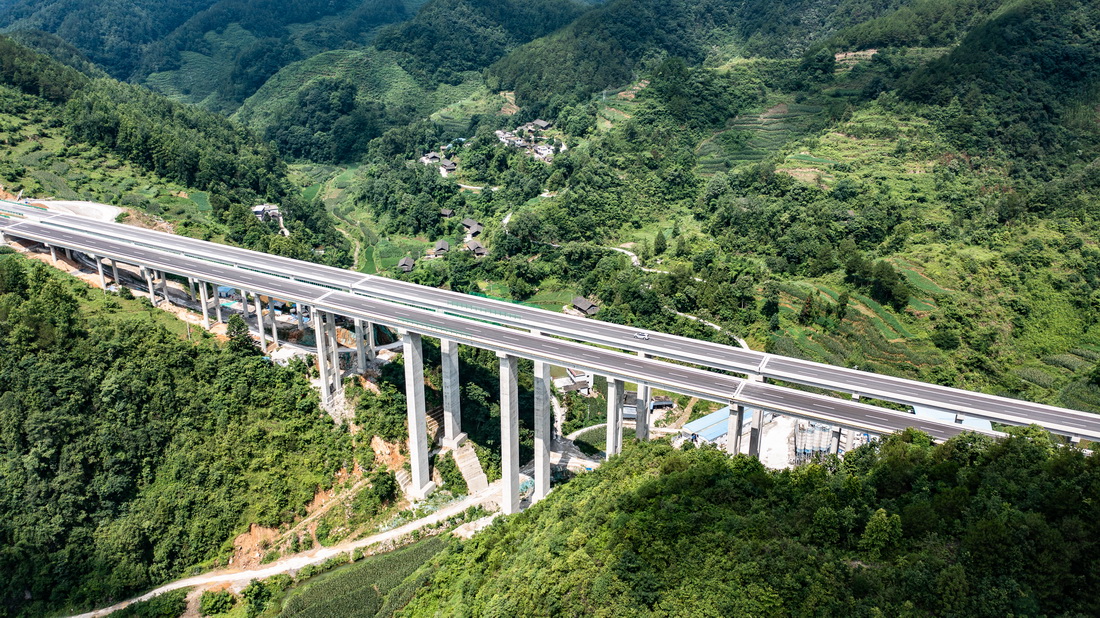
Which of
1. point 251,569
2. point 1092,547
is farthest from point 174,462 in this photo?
point 1092,547

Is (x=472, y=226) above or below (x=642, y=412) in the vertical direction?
above

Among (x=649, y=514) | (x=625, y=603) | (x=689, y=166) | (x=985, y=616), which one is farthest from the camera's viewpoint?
(x=689, y=166)

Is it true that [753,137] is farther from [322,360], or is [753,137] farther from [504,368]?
[322,360]

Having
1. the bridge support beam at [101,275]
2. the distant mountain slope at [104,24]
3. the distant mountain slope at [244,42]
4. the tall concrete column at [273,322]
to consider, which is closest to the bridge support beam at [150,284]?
the bridge support beam at [101,275]

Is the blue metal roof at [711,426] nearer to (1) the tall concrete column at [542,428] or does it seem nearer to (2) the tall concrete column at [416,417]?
(1) the tall concrete column at [542,428]

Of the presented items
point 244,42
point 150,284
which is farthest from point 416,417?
point 244,42

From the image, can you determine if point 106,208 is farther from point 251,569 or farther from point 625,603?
point 625,603

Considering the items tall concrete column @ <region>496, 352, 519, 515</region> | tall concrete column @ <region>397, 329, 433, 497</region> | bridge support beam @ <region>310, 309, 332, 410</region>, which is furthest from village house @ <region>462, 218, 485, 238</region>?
tall concrete column @ <region>496, 352, 519, 515</region>
